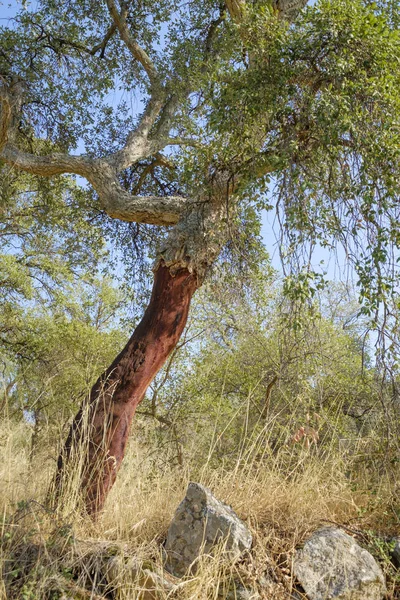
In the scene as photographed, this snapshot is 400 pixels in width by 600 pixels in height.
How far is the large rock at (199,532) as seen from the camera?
3.35 metres

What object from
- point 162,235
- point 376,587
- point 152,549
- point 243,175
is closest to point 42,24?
point 162,235

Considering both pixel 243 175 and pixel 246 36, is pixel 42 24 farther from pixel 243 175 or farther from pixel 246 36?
pixel 243 175

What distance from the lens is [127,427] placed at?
4.74 m

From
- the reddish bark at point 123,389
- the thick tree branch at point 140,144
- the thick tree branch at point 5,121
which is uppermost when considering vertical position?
the thick tree branch at point 140,144

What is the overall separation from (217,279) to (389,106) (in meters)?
3.05

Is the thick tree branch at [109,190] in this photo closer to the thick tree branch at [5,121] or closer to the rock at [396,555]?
the thick tree branch at [5,121]

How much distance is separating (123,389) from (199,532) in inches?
67.7

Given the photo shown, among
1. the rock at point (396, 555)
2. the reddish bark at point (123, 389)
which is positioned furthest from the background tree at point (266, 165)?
the rock at point (396, 555)

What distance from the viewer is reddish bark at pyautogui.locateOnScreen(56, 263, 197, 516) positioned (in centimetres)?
432

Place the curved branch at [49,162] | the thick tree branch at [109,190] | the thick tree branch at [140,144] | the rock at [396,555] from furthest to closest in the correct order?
the thick tree branch at [140,144]
the curved branch at [49,162]
the thick tree branch at [109,190]
the rock at [396,555]

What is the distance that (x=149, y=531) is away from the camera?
149 inches

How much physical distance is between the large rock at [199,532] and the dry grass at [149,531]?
9 centimetres

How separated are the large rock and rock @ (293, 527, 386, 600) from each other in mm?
417

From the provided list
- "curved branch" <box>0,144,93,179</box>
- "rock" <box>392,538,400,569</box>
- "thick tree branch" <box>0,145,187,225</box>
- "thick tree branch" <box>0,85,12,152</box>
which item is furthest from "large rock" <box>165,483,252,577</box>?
"thick tree branch" <box>0,85,12,152</box>
